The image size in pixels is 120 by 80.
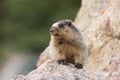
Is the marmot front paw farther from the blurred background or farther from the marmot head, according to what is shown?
the blurred background

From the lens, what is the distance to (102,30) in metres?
15.4

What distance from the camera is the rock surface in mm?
11797

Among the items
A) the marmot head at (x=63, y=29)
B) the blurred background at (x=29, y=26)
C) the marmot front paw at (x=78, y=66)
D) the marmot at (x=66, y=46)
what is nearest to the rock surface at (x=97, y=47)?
the marmot front paw at (x=78, y=66)

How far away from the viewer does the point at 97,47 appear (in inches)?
602

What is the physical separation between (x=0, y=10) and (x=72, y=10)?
592cm

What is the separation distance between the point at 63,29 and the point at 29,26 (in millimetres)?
17058

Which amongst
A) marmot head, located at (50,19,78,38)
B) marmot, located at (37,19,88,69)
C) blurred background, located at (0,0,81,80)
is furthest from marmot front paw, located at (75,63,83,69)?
blurred background, located at (0,0,81,80)

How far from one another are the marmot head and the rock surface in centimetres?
67

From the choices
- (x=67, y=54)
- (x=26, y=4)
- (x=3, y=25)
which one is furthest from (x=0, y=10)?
(x=67, y=54)

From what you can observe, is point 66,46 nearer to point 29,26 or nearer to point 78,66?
point 78,66

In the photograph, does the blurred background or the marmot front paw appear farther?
the blurred background

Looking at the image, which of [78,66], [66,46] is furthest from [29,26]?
[78,66]

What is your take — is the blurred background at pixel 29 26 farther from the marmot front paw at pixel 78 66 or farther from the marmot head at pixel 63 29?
the marmot front paw at pixel 78 66

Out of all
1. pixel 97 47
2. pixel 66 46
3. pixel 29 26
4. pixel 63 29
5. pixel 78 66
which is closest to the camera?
pixel 78 66
